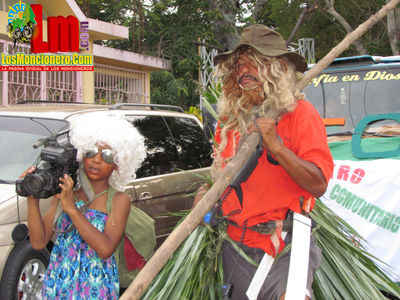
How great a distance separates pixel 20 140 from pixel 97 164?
168cm

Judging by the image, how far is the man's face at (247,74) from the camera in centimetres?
209

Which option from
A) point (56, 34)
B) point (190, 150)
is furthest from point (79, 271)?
point (56, 34)

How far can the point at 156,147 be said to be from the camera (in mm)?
4199

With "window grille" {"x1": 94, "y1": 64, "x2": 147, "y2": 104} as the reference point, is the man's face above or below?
below

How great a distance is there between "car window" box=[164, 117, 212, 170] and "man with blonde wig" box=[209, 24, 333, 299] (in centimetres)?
Answer: 228

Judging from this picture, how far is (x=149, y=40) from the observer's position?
1580cm

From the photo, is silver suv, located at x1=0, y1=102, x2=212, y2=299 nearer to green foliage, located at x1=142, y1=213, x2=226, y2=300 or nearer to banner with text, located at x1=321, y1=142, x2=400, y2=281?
green foliage, located at x1=142, y1=213, x2=226, y2=300

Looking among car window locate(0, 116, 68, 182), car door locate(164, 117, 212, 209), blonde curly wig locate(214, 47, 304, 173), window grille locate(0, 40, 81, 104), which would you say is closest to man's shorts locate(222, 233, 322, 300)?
blonde curly wig locate(214, 47, 304, 173)

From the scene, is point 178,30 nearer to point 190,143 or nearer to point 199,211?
point 190,143

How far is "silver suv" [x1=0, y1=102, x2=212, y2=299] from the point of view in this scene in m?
3.14

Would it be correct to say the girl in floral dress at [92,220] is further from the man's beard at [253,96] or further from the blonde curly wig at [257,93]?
the man's beard at [253,96]

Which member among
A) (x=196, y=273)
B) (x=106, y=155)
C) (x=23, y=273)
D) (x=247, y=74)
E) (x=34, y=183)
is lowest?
(x=23, y=273)

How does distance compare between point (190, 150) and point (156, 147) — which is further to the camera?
point (190, 150)

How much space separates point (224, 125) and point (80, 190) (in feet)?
2.63
